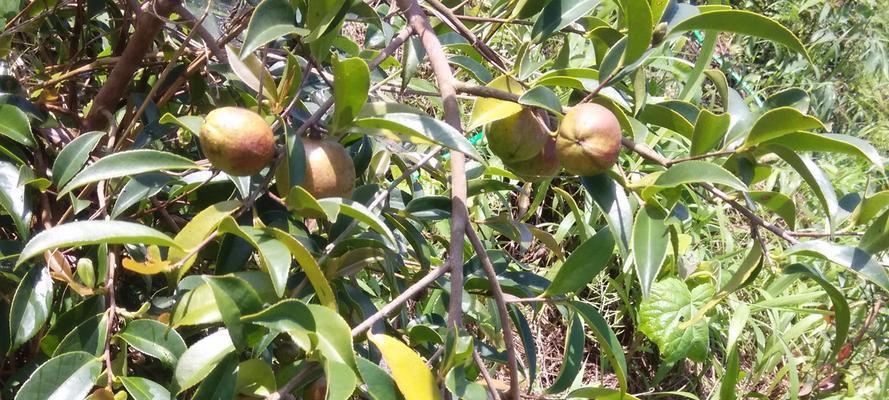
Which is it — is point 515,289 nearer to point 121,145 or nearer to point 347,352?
point 347,352

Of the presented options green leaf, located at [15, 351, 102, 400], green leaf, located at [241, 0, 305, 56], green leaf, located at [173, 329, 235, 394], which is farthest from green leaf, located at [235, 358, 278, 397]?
green leaf, located at [241, 0, 305, 56]

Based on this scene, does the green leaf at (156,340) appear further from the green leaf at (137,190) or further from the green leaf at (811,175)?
the green leaf at (811,175)

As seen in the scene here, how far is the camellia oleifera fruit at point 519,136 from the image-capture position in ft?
2.38

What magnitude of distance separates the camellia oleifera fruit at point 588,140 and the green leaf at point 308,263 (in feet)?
0.69

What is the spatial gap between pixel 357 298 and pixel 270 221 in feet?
0.42

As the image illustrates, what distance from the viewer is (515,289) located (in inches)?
35.9

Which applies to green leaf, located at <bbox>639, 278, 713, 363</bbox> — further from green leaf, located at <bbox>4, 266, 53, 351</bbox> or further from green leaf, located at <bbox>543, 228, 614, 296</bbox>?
green leaf, located at <bbox>4, 266, 53, 351</bbox>

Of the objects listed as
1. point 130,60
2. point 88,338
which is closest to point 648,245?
point 88,338

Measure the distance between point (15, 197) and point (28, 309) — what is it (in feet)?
0.39

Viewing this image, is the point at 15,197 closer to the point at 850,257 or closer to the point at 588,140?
the point at 588,140

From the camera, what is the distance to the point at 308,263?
0.64 metres

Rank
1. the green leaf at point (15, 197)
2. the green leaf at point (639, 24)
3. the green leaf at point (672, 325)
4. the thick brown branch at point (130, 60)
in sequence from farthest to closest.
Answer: the green leaf at point (672, 325)
the thick brown branch at point (130, 60)
the green leaf at point (15, 197)
the green leaf at point (639, 24)

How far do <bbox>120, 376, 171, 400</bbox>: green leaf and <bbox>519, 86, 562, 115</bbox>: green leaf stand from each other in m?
0.39

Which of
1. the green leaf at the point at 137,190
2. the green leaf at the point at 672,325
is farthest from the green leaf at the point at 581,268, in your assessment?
the green leaf at the point at 672,325
